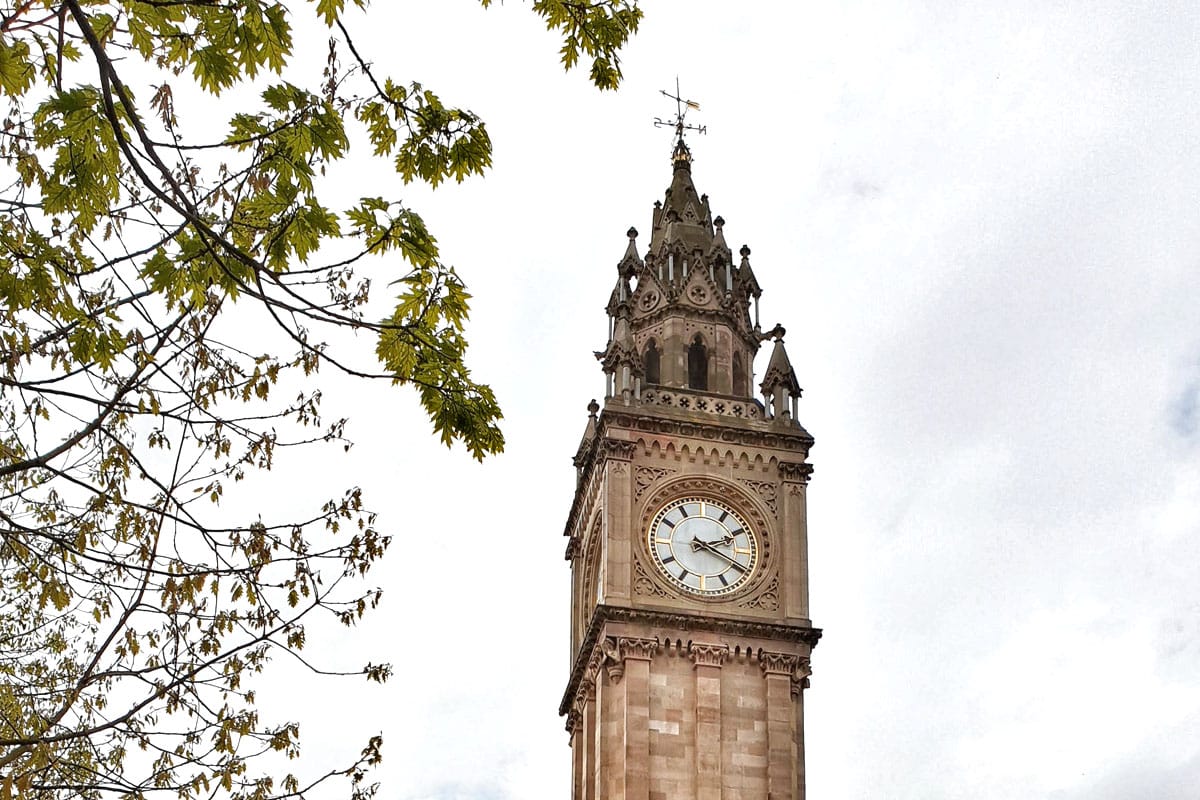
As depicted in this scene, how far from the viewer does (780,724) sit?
47.0m

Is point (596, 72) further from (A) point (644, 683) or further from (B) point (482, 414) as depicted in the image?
(A) point (644, 683)

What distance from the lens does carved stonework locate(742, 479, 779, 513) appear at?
50531 mm

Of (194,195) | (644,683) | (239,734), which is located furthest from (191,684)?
(644,683)

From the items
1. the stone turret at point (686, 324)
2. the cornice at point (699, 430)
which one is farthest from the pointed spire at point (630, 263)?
the cornice at point (699, 430)

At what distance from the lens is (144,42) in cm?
1389

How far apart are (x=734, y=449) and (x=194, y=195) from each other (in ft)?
116

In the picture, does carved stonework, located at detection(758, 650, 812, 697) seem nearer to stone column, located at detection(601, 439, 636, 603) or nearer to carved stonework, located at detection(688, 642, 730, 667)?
carved stonework, located at detection(688, 642, 730, 667)

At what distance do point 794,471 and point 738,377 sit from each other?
4556 millimetres

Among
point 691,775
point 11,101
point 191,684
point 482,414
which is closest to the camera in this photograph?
point 482,414

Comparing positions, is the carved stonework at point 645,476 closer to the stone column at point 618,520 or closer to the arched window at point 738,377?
the stone column at point 618,520

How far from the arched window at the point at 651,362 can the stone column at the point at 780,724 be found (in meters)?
10.3

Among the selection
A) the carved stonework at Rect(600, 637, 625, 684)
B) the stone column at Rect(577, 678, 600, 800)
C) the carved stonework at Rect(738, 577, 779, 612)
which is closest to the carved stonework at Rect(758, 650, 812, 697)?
the carved stonework at Rect(738, 577, 779, 612)

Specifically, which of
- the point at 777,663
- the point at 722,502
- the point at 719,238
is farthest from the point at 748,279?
the point at 777,663

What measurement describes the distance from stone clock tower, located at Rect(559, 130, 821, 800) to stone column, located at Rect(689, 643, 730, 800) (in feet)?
0.14
